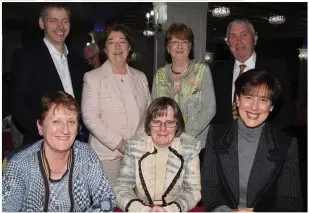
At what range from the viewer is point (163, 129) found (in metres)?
2.31

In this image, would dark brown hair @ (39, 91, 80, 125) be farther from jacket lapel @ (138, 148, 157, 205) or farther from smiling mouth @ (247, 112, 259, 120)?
smiling mouth @ (247, 112, 259, 120)

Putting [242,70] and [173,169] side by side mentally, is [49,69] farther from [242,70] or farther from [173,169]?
[242,70]

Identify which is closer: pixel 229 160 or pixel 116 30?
pixel 229 160

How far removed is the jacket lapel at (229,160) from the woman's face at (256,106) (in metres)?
0.15

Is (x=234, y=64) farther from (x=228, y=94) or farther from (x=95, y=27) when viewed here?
(x=95, y=27)

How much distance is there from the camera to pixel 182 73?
117 inches

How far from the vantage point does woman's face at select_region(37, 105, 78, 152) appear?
78.7 inches

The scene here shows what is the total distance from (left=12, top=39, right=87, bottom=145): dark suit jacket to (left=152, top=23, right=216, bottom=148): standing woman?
0.91 m

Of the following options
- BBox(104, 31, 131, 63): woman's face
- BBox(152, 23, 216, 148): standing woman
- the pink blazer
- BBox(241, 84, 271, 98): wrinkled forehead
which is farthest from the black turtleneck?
BBox(104, 31, 131, 63): woman's face

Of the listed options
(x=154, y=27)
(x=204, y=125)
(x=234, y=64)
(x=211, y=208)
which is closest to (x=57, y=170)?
(x=211, y=208)

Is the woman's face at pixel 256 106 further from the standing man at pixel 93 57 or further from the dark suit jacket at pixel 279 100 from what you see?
the standing man at pixel 93 57

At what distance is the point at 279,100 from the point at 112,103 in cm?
135

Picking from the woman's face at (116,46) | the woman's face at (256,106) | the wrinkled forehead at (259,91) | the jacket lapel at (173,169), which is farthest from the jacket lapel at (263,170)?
the woman's face at (116,46)

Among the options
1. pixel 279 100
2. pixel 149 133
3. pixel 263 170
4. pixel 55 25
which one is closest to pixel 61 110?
pixel 149 133
